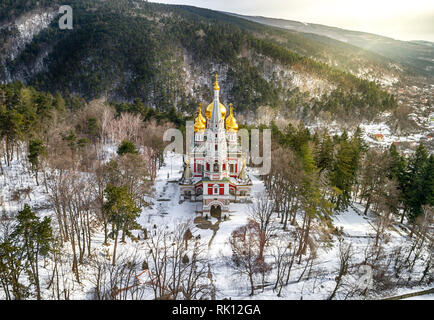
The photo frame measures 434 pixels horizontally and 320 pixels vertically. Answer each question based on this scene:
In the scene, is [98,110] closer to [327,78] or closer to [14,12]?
[327,78]

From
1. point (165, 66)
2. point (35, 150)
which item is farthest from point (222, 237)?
point (165, 66)

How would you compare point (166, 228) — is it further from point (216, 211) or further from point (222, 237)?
point (216, 211)

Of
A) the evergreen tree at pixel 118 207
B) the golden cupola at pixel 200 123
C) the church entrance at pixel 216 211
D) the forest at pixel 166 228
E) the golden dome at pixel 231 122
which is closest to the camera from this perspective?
the forest at pixel 166 228

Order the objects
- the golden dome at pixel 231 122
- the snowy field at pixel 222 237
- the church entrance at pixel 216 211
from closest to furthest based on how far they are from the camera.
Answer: the snowy field at pixel 222 237, the church entrance at pixel 216 211, the golden dome at pixel 231 122

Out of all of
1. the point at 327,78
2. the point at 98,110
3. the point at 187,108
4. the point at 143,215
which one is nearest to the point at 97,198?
the point at 143,215

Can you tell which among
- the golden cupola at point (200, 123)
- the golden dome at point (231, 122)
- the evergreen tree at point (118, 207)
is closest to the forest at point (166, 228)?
the evergreen tree at point (118, 207)

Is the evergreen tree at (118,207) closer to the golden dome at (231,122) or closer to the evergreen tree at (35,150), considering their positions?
the evergreen tree at (35,150)
